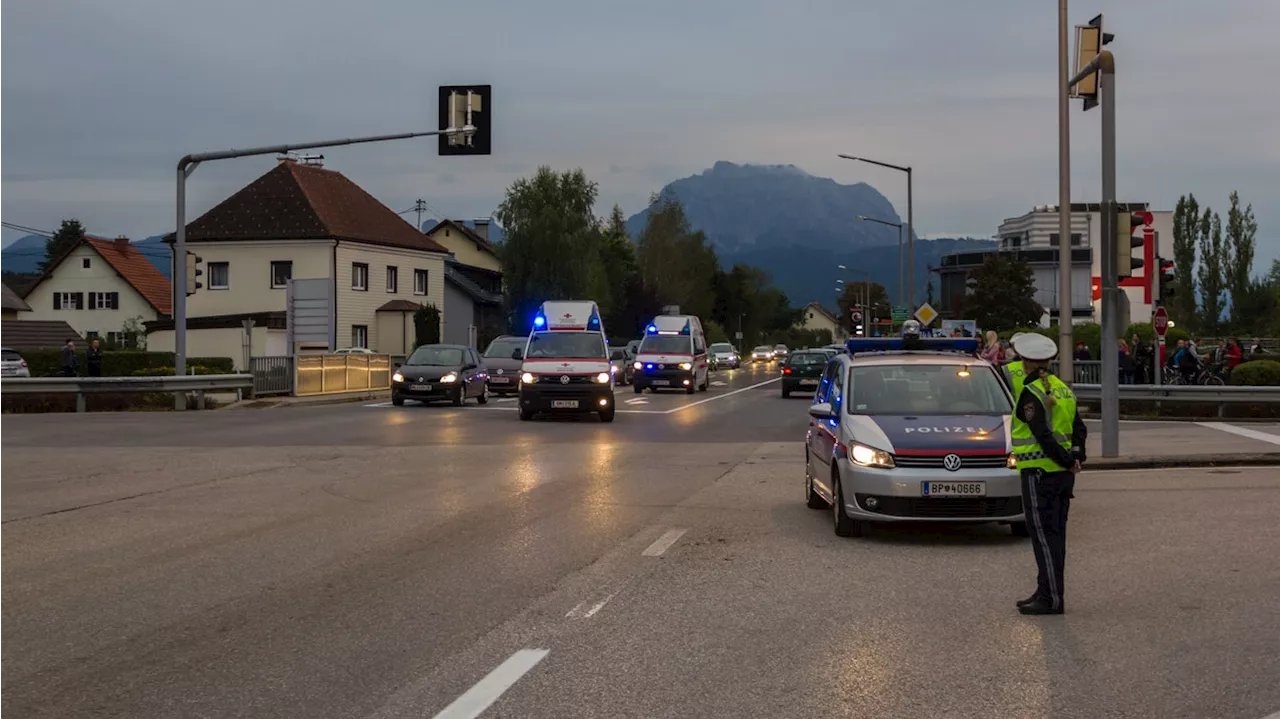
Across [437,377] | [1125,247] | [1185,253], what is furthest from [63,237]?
[1125,247]

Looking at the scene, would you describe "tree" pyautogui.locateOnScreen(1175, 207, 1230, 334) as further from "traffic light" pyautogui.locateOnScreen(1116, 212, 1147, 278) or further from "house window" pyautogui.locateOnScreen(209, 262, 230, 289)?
"traffic light" pyautogui.locateOnScreen(1116, 212, 1147, 278)

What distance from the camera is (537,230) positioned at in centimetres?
8250

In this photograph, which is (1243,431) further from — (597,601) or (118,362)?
(118,362)

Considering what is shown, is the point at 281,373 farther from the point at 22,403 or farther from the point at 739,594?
the point at 739,594

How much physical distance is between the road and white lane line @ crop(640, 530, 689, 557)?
0.06 m

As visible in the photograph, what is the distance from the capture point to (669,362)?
144 ft

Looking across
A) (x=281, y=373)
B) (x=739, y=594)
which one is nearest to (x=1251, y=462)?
(x=739, y=594)

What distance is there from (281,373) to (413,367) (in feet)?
15.5

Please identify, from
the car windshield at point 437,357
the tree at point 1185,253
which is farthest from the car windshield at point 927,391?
the tree at point 1185,253

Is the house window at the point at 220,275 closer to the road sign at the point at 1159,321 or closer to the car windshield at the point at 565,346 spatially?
the car windshield at the point at 565,346

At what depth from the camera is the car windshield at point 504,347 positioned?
4181 centimetres

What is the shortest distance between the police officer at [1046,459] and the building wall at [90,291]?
7760 cm

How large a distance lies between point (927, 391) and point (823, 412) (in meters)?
0.93

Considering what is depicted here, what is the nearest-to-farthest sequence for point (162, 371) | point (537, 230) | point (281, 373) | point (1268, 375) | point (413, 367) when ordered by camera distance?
point (1268, 375)
point (413, 367)
point (281, 373)
point (162, 371)
point (537, 230)
